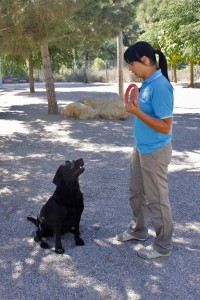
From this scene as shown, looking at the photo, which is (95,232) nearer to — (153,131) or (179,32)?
(153,131)

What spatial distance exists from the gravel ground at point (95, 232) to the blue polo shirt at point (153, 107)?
1006 mm

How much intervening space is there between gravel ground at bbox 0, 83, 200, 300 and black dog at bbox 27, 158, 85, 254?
0.63ft

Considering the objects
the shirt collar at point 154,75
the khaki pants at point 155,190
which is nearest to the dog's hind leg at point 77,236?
the khaki pants at point 155,190

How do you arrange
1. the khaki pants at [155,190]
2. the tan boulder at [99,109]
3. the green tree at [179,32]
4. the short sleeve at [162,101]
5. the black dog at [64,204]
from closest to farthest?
1. the short sleeve at [162,101]
2. the khaki pants at [155,190]
3. the black dog at [64,204]
4. the tan boulder at [99,109]
5. the green tree at [179,32]

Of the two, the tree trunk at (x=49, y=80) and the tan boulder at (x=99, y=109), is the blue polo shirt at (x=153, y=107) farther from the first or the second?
the tree trunk at (x=49, y=80)

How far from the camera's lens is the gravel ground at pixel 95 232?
2.84 metres

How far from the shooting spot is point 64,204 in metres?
3.34

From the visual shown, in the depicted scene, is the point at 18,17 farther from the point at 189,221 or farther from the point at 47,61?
the point at 47,61

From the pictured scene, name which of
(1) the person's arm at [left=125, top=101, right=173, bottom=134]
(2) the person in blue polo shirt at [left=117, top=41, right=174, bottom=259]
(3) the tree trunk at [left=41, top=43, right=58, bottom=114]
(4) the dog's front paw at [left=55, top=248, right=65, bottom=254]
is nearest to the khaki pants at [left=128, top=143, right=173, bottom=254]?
(2) the person in blue polo shirt at [left=117, top=41, right=174, bottom=259]

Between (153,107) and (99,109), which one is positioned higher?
(153,107)

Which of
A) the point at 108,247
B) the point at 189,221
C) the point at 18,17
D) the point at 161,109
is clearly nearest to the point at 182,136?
the point at 18,17

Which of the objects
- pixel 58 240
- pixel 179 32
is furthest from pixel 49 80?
pixel 179 32

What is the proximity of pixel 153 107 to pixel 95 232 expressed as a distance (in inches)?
64.3

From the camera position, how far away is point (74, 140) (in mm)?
8438
